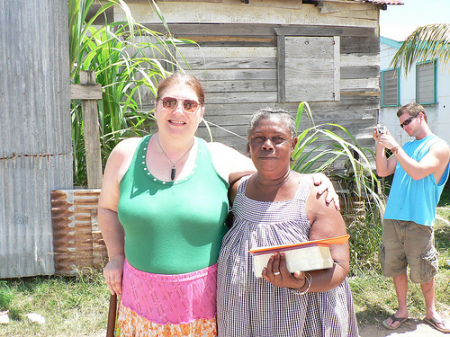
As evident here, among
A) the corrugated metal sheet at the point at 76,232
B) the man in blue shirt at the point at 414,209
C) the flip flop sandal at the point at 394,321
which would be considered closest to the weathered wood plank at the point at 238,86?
the corrugated metal sheet at the point at 76,232

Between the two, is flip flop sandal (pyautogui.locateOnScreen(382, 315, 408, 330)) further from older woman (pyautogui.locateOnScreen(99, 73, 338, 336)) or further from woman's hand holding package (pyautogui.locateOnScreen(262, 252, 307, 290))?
woman's hand holding package (pyautogui.locateOnScreen(262, 252, 307, 290))

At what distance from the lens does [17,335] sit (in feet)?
10.4

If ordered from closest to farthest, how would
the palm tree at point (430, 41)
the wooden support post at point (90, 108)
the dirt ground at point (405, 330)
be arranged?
1. the dirt ground at point (405, 330)
2. the wooden support post at point (90, 108)
3. the palm tree at point (430, 41)

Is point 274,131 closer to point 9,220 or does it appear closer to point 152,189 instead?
point 152,189

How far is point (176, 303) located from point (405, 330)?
249cm

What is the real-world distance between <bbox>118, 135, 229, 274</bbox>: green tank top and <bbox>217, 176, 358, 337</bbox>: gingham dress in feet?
0.41

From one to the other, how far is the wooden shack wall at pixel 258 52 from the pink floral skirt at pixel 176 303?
4.17 m

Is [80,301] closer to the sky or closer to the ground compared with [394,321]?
closer to the sky

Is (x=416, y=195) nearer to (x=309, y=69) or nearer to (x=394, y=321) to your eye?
(x=394, y=321)

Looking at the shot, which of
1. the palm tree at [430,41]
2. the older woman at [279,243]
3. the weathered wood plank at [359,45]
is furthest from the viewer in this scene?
the palm tree at [430,41]

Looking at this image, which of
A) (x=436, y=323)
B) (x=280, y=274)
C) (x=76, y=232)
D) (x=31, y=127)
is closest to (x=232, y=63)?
(x=31, y=127)

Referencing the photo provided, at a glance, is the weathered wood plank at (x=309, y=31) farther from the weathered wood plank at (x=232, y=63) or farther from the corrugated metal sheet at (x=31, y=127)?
the corrugated metal sheet at (x=31, y=127)

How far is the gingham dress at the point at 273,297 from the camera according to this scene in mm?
1613

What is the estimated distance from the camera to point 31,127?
12.5ft
